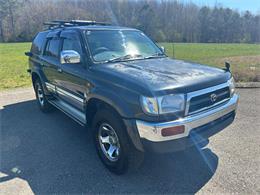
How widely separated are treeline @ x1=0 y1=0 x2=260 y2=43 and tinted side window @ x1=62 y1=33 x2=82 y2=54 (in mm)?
47917

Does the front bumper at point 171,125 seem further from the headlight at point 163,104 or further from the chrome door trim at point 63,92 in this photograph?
the chrome door trim at point 63,92

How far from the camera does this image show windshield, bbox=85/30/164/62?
12.0 feet

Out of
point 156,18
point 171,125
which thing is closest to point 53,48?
point 171,125

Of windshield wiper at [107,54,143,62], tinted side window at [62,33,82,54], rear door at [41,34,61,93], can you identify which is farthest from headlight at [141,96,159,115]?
rear door at [41,34,61,93]

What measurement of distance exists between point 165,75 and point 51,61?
A: 280 centimetres

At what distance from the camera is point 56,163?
3447 mm

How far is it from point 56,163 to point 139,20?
5811cm

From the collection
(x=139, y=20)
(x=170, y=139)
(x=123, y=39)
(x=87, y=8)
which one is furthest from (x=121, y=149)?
(x=139, y=20)

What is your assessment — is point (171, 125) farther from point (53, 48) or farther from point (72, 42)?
point (53, 48)

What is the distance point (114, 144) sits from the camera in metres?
3.15

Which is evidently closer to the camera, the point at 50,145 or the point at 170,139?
the point at 170,139

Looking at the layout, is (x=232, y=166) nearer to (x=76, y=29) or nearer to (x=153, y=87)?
(x=153, y=87)

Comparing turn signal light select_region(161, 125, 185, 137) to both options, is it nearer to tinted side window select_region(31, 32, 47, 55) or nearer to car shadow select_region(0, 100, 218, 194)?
car shadow select_region(0, 100, 218, 194)

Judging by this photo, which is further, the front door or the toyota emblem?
the front door
